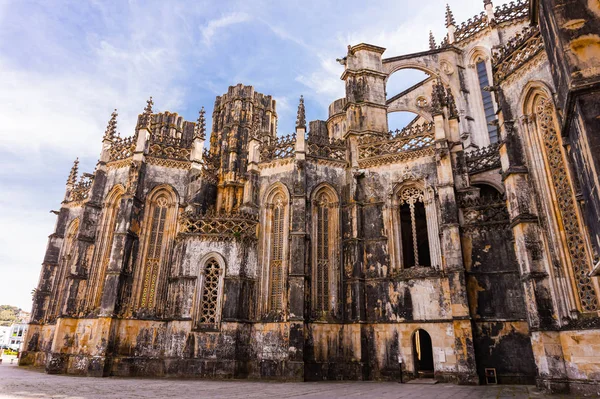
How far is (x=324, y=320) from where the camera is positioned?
1756 centimetres

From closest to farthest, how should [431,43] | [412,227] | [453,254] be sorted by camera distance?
[453,254] → [412,227] → [431,43]

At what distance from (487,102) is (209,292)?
22.7 meters

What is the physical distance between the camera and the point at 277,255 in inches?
755

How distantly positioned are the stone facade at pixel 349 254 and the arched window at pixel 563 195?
5cm

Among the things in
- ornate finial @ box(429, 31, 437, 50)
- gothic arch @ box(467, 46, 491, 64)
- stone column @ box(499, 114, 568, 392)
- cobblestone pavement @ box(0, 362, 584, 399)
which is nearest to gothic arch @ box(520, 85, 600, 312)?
stone column @ box(499, 114, 568, 392)

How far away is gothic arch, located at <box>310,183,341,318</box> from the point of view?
1812 centimetres

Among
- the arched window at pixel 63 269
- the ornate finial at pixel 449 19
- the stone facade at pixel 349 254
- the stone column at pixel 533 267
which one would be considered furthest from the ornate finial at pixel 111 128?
the ornate finial at pixel 449 19

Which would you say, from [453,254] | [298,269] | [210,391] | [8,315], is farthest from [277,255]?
[8,315]

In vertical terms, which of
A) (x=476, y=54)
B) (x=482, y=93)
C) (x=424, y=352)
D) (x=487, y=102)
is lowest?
(x=424, y=352)

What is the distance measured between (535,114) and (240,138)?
18359 millimetres

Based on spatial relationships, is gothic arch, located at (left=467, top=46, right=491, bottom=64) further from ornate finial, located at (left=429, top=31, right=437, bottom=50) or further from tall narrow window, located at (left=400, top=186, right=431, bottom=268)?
tall narrow window, located at (left=400, top=186, right=431, bottom=268)

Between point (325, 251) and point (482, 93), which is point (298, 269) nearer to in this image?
point (325, 251)

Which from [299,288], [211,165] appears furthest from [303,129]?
[299,288]

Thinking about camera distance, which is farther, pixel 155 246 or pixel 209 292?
pixel 155 246
